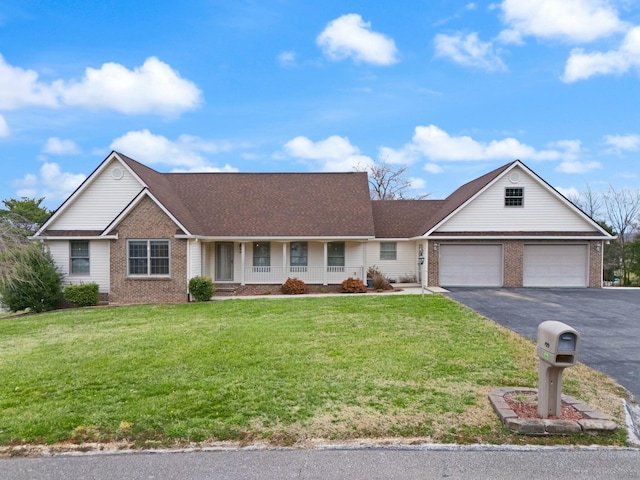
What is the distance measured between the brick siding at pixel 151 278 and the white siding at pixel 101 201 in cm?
214

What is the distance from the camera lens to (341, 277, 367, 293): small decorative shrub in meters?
19.4

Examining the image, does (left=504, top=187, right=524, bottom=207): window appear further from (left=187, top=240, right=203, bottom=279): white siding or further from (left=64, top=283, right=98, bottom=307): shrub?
(left=64, top=283, right=98, bottom=307): shrub

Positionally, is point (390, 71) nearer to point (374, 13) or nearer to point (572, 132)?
point (374, 13)

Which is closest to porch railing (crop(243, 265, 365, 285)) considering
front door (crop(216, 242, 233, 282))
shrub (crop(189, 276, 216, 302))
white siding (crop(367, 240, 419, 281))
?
front door (crop(216, 242, 233, 282))

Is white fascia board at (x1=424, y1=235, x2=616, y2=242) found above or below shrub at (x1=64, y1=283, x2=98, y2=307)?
above

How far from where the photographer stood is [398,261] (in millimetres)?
23328

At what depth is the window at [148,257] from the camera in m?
17.4

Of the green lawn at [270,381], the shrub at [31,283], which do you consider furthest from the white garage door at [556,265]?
the shrub at [31,283]

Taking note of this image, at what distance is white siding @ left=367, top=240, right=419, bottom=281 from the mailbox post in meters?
18.5

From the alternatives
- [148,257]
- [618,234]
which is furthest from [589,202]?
[148,257]

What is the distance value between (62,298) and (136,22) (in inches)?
462

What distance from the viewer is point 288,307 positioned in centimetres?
1420

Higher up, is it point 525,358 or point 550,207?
point 550,207

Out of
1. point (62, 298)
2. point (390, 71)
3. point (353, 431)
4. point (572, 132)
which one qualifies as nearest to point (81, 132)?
point (62, 298)
